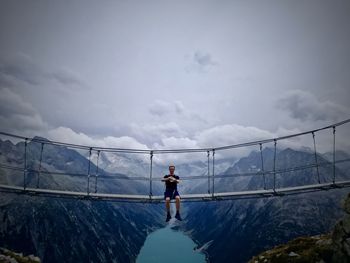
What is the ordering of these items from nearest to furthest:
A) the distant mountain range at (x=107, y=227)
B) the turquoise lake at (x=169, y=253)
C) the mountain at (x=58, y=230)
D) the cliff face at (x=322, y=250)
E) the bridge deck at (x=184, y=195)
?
the bridge deck at (x=184, y=195) < the cliff face at (x=322, y=250) < the mountain at (x=58, y=230) < the distant mountain range at (x=107, y=227) < the turquoise lake at (x=169, y=253)

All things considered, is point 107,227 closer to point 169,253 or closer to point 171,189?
point 169,253

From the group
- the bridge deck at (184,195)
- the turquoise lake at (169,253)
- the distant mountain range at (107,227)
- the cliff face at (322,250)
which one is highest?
the bridge deck at (184,195)

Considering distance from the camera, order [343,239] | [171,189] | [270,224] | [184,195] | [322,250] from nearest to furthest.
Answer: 1. [171,189]
2. [184,195]
3. [343,239]
4. [322,250]
5. [270,224]

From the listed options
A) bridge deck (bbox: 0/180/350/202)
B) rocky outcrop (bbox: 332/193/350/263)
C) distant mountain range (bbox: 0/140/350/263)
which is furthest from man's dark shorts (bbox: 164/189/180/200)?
distant mountain range (bbox: 0/140/350/263)

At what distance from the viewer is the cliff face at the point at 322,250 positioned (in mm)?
15578

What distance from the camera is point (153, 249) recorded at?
181375mm

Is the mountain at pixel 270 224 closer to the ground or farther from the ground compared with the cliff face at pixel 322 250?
closer to the ground

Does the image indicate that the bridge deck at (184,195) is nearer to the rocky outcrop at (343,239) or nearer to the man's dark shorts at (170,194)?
the man's dark shorts at (170,194)

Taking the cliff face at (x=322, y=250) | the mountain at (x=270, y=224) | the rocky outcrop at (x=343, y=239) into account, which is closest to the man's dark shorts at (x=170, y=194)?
the cliff face at (x=322, y=250)

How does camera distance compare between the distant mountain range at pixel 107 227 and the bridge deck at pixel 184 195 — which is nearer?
the bridge deck at pixel 184 195

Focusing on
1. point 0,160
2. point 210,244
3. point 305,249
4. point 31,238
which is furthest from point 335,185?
point 0,160

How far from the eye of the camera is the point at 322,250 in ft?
55.6

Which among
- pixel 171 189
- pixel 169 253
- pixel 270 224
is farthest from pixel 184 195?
pixel 169 253

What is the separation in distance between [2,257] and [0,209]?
115m
